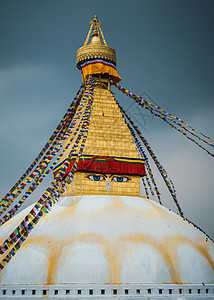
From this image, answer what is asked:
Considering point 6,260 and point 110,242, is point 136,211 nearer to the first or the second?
point 110,242

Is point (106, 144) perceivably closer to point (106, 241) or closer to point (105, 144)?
point (105, 144)

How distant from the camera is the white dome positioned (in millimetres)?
7371

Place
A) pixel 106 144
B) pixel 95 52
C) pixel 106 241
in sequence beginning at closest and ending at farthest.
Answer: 1. pixel 106 241
2. pixel 106 144
3. pixel 95 52

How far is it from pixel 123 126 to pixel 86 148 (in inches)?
59.8

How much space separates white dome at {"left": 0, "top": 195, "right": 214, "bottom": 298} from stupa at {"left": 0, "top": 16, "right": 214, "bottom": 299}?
0.8 inches

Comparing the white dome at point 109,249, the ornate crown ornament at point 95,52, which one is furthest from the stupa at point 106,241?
the ornate crown ornament at point 95,52

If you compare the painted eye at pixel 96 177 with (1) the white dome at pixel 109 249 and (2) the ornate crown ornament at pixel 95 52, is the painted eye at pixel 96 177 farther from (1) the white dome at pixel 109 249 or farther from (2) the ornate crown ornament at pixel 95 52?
(2) the ornate crown ornament at pixel 95 52

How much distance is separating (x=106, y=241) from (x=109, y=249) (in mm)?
221

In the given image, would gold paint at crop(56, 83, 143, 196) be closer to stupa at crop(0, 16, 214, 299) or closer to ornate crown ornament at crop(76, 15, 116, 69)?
stupa at crop(0, 16, 214, 299)

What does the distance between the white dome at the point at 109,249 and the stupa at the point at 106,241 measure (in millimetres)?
20

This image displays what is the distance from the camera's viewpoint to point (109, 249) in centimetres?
770

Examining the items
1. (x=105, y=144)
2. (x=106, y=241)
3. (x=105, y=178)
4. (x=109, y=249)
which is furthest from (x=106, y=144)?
(x=109, y=249)

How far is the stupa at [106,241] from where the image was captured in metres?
7.30

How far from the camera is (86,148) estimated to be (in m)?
10.1
